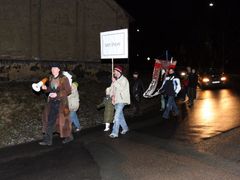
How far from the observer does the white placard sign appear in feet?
→ 39.0

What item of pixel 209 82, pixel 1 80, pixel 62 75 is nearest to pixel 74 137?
pixel 62 75

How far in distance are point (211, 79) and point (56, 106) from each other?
20.5 meters

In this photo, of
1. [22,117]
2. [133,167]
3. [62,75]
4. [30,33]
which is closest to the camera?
[133,167]

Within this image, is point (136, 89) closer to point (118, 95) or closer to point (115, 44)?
point (115, 44)

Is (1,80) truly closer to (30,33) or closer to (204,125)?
(30,33)

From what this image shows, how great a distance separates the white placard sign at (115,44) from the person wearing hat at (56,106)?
2561 mm

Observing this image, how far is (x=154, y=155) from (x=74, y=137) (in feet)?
9.83

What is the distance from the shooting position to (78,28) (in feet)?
90.3

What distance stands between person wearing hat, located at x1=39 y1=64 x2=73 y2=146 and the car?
65.5 feet

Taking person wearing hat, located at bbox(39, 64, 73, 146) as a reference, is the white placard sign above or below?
above

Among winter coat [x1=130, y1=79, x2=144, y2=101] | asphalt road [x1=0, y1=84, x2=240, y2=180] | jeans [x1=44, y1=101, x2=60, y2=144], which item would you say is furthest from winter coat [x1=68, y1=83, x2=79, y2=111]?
winter coat [x1=130, y1=79, x2=144, y2=101]

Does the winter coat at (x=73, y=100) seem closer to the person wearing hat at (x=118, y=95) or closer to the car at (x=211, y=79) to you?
the person wearing hat at (x=118, y=95)

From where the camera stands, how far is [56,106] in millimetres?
9781

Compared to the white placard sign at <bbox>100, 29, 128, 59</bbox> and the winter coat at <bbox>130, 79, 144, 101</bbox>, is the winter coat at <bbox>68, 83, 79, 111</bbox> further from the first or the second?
the winter coat at <bbox>130, 79, 144, 101</bbox>
